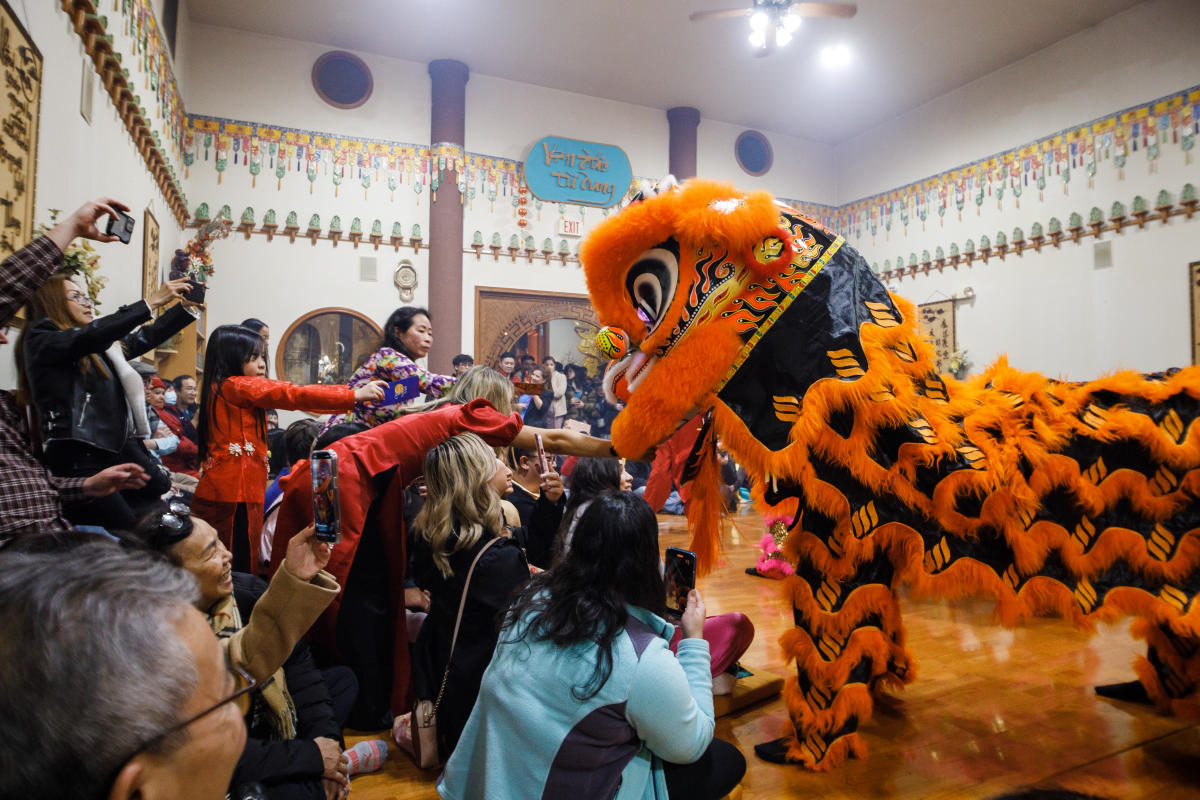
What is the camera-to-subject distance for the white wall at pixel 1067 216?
6.85 meters

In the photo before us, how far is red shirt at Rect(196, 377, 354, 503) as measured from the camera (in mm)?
2924

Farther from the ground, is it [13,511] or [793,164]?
[793,164]

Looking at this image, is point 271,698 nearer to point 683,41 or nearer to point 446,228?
point 446,228

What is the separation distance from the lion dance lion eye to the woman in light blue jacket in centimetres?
80

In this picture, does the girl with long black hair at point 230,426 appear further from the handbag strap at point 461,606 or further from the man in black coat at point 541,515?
the handbag strap at point 461,606

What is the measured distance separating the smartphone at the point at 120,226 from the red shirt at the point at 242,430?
0.92 metres

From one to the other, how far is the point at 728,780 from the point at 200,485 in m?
2.56

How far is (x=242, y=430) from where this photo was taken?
121 inches

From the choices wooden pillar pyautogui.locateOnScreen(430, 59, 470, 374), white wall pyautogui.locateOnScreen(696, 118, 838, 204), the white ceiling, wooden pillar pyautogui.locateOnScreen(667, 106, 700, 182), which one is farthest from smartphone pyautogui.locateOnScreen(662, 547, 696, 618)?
white wall pyautogui.locateOnScreen(696, 118, 838, 204)

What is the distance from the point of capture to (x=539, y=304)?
8.96 metres

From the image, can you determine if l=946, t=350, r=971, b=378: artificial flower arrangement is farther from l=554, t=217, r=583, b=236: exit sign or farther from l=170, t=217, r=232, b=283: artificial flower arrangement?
l=170, t=217, r=232, b=283: artificial flower arrangement

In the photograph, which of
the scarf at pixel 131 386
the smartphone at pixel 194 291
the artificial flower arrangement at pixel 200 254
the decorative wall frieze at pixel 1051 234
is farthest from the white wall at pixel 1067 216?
the artificial flower arrangement at pixel 200 254

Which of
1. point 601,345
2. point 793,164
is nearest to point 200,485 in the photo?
point 601,345

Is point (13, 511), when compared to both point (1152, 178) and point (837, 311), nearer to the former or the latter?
point (837, 311)
